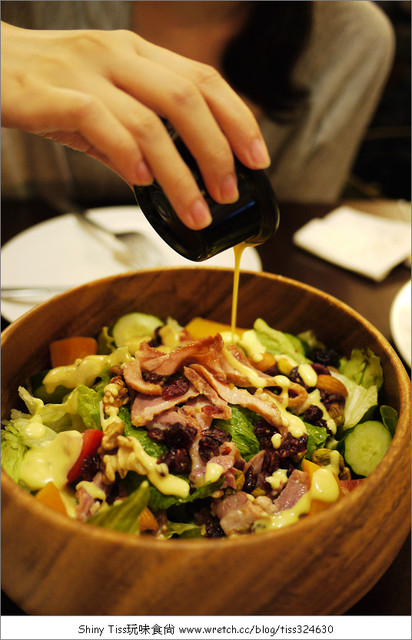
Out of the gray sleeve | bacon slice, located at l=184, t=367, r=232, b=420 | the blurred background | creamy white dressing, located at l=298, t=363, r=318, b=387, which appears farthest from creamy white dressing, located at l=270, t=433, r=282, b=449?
the blurred background

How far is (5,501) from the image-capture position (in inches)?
33.2

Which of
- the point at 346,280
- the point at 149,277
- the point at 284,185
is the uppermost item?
the point at 149,277

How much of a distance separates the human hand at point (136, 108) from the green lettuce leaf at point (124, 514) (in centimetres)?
51

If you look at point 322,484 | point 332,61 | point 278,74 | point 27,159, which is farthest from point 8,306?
point 332,61

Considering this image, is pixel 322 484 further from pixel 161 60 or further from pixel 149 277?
pixel 161 60

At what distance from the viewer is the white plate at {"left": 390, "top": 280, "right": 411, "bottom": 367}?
1.63 meters

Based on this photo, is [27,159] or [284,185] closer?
[27,159]

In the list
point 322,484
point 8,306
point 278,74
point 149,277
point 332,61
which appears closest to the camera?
point 322,484

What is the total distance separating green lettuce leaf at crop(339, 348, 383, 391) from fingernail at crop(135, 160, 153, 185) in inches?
27.7

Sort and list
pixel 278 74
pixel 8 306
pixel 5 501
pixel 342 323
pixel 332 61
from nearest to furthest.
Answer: pixel 5 501 → pixel 342 323 → pixel 8 306 → pixel 278 74 → pixel 332 61

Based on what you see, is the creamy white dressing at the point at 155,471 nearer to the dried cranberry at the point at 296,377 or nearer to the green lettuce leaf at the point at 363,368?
the dried cranberry at the point at 296,377

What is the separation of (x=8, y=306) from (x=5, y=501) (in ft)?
3.48

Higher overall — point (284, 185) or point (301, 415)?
point (301, 415)

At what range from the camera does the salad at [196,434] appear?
0.99m
